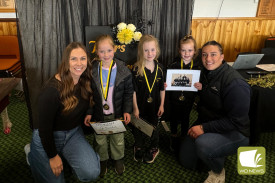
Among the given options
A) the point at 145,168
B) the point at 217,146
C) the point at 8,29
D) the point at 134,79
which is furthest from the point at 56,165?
the point at 8,29

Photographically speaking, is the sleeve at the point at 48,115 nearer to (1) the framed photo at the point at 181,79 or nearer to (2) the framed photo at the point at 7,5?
(1) the framed photo at the point at 181,79

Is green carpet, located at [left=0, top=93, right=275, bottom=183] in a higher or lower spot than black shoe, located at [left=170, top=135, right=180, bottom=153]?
lower

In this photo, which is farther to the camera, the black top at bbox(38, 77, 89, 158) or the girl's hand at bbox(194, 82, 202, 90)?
the girl's hand at bbox(194, 82, 202, 90)

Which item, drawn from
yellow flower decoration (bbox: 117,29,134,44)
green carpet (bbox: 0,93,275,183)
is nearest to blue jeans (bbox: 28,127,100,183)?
green carpet (bbox: 0,93,275,183)

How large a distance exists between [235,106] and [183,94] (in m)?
0.67

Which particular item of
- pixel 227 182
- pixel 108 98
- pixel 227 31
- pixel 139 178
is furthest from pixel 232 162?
pixel 227 31

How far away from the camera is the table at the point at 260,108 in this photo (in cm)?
237

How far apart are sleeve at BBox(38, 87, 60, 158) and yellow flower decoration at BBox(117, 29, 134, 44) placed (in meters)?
1.41

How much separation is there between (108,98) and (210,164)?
1.11 meters

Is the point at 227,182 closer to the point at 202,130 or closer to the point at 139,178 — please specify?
the point at 202,130

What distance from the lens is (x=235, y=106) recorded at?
73.4 inches

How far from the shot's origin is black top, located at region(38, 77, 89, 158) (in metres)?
1.63

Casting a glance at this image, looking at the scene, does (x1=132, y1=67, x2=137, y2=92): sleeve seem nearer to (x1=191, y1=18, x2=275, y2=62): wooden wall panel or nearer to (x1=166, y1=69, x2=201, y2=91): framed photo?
(x1=166, y1=69, x2=201, y2=91): framed photo

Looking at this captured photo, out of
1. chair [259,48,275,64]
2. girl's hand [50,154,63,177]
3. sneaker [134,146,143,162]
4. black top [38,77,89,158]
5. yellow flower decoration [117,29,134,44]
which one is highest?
yellow flower decoration [117,29,134,44]
